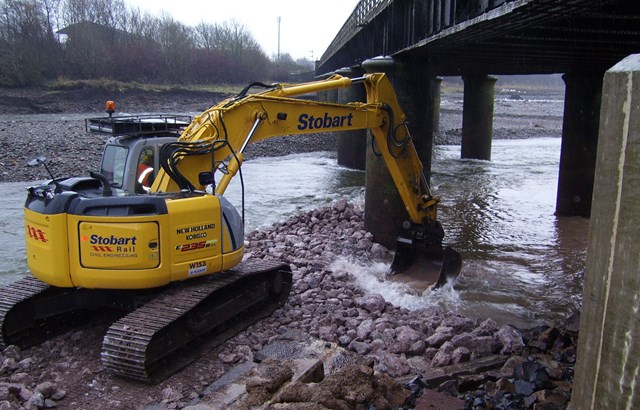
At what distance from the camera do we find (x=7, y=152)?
23688 millimetres

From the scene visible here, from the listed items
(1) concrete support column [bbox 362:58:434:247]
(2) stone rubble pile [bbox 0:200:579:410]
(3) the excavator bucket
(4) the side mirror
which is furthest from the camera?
(1) concrete support column [bbox 362:58:434:247]

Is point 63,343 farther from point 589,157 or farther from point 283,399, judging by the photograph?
point 589,157

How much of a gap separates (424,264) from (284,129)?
3530mm

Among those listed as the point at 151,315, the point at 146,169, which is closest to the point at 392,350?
the point at 151,315

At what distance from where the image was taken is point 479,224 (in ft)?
50.5

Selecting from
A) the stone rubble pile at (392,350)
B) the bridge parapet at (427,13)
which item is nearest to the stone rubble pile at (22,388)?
the stone rubble pile at (392,350)

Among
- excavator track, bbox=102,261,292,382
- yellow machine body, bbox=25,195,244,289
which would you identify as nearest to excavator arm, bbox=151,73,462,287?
yellow machine body, bbox=25,195,244,289

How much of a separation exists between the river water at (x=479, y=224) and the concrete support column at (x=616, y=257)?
6.07 metres

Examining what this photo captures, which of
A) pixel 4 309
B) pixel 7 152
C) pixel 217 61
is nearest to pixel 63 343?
pixel 4 309

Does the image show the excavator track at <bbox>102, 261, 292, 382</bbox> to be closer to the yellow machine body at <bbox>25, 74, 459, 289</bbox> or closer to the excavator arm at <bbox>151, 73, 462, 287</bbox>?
the yellow machine body at <bbox>25, 74, 459, 289</bbox>

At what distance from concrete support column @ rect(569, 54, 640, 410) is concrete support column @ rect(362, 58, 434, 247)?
30.3ft

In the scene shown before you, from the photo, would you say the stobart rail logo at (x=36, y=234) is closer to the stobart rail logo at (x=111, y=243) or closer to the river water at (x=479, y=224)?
the stobart rail logo at (x=111, y=243)

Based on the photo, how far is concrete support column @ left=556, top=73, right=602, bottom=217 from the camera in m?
15.5

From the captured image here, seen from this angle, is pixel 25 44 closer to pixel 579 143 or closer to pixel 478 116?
pixel 478 116
